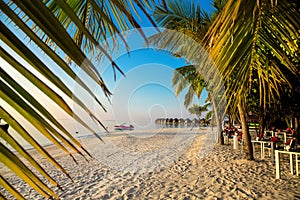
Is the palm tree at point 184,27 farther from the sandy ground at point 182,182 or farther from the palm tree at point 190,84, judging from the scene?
the sandy ground at point 182,182

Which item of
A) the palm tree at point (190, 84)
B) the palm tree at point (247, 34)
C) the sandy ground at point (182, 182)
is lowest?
the sandy ground at point (182, 182)

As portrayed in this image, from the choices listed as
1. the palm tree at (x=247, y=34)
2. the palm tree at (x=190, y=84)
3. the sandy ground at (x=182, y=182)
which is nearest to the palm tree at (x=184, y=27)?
the palm tree at (x=190, y=84)

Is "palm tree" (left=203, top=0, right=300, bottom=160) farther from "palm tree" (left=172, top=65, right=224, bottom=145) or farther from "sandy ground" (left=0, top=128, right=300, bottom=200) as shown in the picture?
"palm tree" (left=172, top=65, right=224, bottom=145)

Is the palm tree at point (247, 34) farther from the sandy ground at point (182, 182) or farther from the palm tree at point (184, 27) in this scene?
the sandy ground at point (182, 182)

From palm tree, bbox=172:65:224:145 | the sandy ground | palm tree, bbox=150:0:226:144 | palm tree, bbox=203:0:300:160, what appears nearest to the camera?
palm tree, bbox=203:0:300:160

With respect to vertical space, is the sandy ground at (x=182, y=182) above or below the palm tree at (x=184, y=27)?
below

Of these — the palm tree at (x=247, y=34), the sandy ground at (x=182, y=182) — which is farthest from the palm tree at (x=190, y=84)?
the palm tree at (x=247, y=34)

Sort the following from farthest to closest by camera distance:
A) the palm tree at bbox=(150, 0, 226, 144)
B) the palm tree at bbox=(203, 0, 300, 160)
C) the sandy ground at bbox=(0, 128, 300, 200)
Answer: the sandy ground at bbox=(0, 128, 300, 200) < the palm tree at bbox=(150, 0, 226, 144) < the palm tree at bbox=(203, 0, 300, 160)

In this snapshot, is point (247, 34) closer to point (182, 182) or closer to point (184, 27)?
point (184, 27)

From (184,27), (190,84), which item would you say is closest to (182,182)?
(184,27)

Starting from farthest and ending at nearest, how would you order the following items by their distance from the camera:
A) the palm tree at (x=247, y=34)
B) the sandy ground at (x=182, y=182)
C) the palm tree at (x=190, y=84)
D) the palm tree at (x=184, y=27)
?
the palm tree at (x=190, y=84) < the sandy ground at (x=182, y=182) < the palm tree at (x=184, y=27) < the palm tree at (x=247, y=34)

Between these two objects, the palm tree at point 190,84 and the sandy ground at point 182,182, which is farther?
the palm tree at point 190,84

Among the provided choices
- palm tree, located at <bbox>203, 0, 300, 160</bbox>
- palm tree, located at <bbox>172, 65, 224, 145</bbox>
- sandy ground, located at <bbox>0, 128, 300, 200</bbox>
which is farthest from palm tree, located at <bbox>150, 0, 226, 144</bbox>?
sandy ground, located at <bbox>0, 128, 300, 200</bbox>

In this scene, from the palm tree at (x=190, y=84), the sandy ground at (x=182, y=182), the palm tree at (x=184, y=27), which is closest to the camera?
the palm tree at (x=184, y=27)
